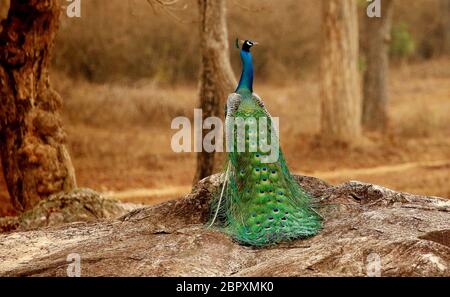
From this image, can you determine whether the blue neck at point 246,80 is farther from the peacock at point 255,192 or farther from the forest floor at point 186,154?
the forest floor at point 186,154

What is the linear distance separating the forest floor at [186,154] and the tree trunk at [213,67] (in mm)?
2393

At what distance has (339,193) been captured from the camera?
299 inches

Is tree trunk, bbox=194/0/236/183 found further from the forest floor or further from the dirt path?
the forest floor

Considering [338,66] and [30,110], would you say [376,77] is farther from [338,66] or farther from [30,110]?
[30,110]

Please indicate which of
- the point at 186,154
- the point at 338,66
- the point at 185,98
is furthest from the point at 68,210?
the point at 185,98

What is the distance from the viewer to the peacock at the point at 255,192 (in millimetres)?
6738

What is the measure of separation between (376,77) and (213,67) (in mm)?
7399

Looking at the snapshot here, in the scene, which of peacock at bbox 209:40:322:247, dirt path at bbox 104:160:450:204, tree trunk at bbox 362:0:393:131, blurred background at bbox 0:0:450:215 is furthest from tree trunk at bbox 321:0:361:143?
peacock at bbox 209:40:322:247

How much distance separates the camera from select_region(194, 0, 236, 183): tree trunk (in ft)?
38.1

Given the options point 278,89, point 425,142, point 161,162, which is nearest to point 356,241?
point 161,162

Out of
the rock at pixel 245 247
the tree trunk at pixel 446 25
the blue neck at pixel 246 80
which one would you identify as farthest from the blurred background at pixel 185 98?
the blue neck at pixel 246 80

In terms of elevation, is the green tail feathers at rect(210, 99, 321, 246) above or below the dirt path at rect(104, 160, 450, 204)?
above

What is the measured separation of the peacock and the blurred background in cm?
642

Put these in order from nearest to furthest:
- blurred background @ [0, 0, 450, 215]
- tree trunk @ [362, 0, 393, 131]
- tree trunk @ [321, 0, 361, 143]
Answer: blurred background @ [0, 0, 450, 215] → tree trunk @ [321, 0, 361, 143] → tree trunk @ [362, 0, 393, 131]
